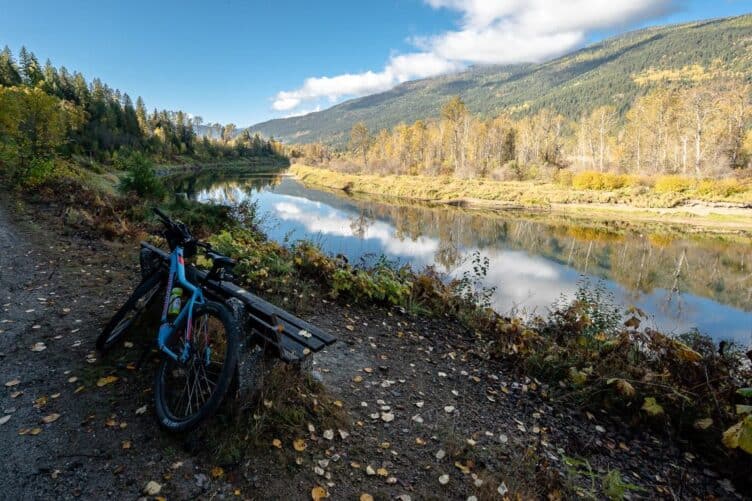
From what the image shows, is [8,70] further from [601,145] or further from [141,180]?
[601,145]

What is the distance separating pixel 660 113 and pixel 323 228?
163ft

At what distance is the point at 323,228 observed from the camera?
2295 cm

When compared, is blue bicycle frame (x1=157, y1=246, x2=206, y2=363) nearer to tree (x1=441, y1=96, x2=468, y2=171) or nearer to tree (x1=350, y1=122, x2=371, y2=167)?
tree (x1=441, y1=96, x2=468, y2=171)

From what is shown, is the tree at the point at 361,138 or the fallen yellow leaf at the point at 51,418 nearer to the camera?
the fallen yellow leaf at the point at 51,418

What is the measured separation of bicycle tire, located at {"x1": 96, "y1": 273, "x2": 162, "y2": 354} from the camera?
4102 mm

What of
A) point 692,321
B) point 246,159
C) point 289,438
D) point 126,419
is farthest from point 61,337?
point 246,159

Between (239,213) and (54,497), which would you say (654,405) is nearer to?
(54,497)

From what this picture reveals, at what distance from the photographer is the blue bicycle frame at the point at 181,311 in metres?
3.23

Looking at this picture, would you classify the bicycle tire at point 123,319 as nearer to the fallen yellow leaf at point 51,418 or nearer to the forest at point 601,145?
the fallen yellow leaf at point 51,418

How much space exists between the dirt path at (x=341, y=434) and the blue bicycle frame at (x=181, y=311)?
1.96 feet

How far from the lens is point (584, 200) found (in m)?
37.4

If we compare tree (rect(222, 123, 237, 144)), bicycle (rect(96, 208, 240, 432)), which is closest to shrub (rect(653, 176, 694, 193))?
bicycle (rect(96, 208, 240, 432))

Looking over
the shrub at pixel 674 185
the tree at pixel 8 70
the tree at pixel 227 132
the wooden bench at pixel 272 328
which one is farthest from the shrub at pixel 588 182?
the tree at pixel 227 132

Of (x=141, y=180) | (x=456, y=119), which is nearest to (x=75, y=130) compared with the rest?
(x=141, y=180)
